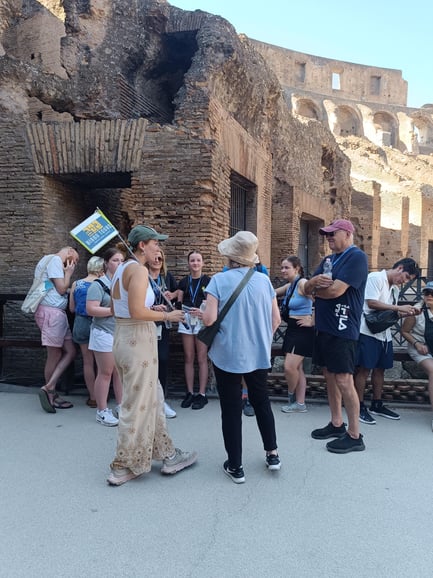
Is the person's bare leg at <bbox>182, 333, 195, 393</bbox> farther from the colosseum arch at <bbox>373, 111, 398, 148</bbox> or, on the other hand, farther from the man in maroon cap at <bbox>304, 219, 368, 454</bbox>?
the colosseum arch at <bbox>373, 111, 398, 148</bbox>

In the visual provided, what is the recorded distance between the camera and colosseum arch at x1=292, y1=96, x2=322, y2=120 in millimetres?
50562

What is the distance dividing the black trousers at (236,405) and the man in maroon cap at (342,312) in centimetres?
78

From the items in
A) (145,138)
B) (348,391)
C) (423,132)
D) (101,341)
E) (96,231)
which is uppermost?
(423,132)

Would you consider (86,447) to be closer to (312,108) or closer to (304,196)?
(304,196)

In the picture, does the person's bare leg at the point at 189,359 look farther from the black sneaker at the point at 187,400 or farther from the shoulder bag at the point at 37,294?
the shoulder bag at the point at 37,294

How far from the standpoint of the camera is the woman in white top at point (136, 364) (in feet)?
10.7

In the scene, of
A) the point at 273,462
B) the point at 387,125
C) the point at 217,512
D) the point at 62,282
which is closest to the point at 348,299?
the point at 273,462

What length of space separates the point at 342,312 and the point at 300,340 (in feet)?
3.75

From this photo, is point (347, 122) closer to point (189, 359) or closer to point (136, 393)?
point (189, 359)

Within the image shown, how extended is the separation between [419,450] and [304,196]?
10948 mm

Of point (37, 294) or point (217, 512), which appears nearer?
point (217, 512)

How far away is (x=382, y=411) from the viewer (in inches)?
197

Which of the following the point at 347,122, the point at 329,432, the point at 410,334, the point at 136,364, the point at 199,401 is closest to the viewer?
the point at 136,364

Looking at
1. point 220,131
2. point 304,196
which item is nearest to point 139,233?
point 220,131
